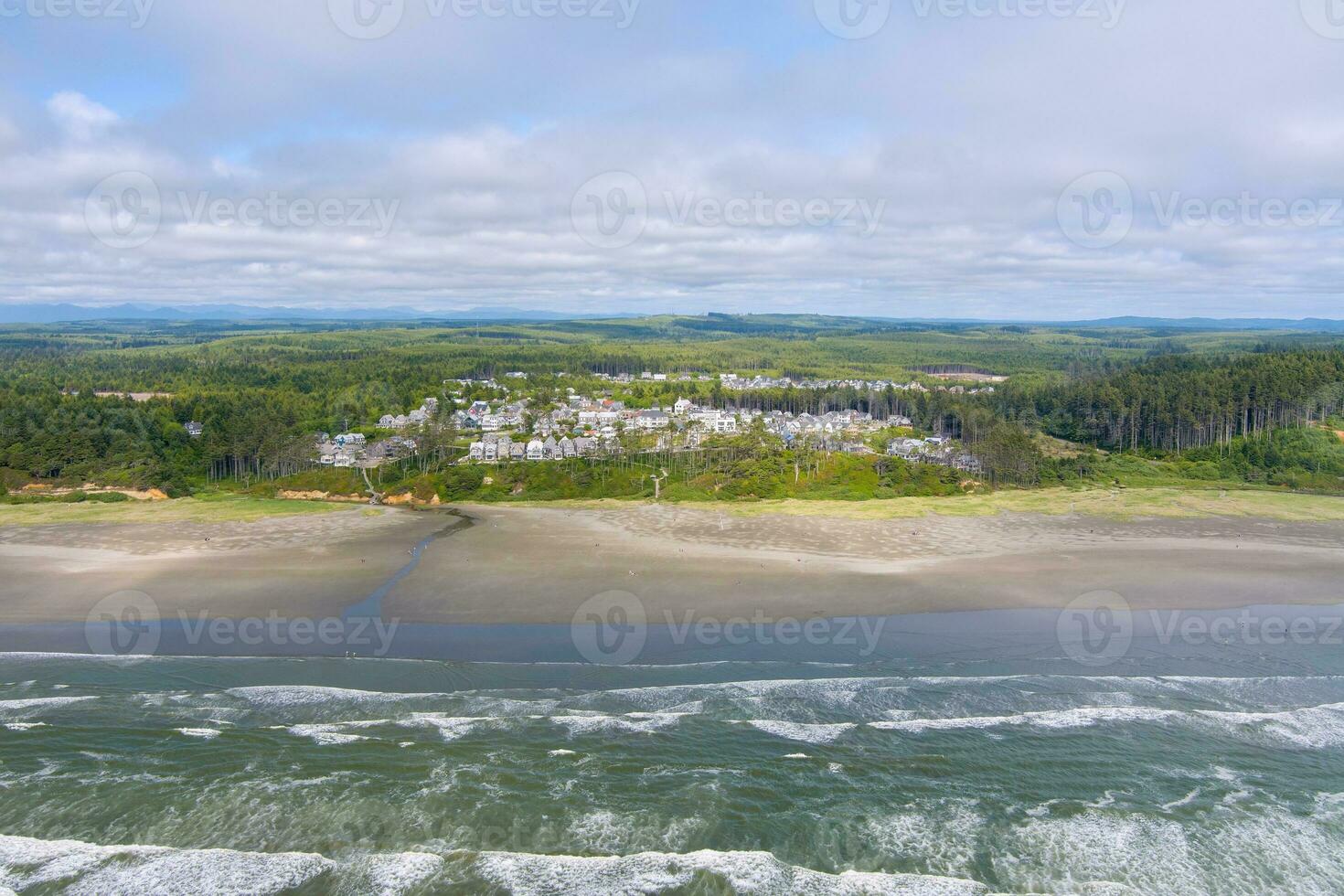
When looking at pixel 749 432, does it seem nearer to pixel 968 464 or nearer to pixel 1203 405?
pixel 968 464

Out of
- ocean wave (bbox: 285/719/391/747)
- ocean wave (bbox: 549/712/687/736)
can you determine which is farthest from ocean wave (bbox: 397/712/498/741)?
ocean wave (bbox: 549/712/687/736)

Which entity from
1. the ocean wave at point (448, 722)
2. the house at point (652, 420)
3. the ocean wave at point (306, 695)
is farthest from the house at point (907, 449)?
the ocean wave at point (306, 695)

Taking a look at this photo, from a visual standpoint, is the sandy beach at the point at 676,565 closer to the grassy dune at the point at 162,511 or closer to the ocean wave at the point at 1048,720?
the grassy dune at the point at 162,511

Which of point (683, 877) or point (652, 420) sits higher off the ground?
point (652, 420)

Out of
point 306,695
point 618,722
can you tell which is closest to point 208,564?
point 306,695

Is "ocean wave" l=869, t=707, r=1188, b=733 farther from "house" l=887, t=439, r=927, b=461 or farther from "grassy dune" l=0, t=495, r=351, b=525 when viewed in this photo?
"house" l=887, t=439, r=927, b=461

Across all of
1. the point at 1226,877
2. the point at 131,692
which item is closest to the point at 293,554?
the point at 131,692

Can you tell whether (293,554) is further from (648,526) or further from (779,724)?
(779,724)
